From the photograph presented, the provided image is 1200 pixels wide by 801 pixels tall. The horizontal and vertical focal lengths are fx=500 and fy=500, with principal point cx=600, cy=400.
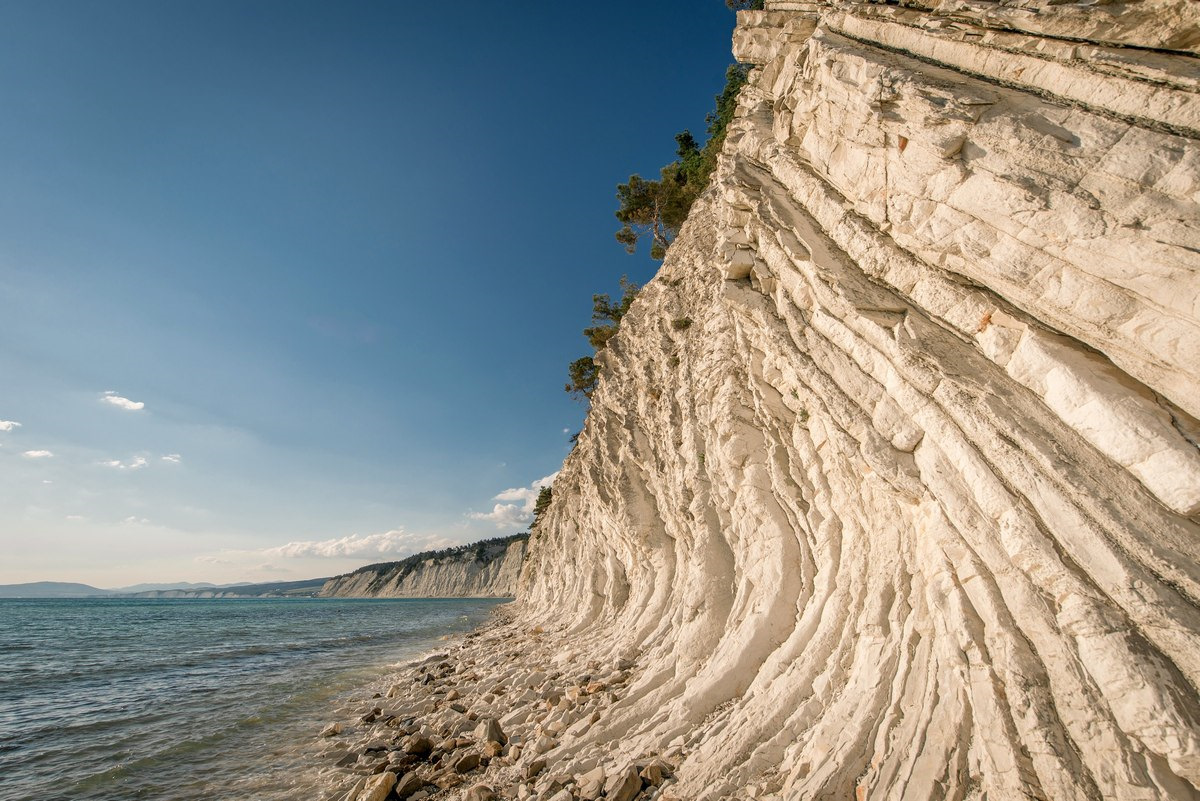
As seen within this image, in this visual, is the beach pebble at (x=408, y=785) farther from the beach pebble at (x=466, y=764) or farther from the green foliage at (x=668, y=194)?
the green foliage at (x=668, y=194)

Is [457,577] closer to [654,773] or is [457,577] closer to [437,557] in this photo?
[437,557]

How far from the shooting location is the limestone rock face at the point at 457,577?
114 metres

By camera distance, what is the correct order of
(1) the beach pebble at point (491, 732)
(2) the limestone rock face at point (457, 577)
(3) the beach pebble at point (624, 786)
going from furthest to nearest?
Answer: (2) the limestone rock face at point (457, 577)
(1) the beach pebble at point (491, 732)
(3) the beach pebble at point (624, 786)

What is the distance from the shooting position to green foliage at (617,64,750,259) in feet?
91.6

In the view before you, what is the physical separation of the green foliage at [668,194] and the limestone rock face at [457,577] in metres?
88.4

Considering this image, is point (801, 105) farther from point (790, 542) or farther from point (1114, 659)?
point (1114, 659)

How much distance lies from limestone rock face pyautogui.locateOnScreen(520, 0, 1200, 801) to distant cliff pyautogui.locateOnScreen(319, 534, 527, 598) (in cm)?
10537

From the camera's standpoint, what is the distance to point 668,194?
1132 inches

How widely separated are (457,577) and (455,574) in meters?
1.06

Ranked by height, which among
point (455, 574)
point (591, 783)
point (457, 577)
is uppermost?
point (455, 574)

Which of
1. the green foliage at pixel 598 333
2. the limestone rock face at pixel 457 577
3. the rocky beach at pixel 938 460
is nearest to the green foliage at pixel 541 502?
the green foliage at pixel 598 333

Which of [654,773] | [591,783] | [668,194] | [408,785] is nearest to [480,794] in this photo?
[408,785]

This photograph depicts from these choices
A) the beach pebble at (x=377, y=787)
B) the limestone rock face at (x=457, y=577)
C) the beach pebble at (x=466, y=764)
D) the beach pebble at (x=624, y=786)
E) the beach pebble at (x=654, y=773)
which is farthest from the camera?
the limestone rock face at (x=457, y=577)

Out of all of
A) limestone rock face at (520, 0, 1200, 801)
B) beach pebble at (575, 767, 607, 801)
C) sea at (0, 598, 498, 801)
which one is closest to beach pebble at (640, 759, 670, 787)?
limestone rock face at (520, 0, 1200, 801)
